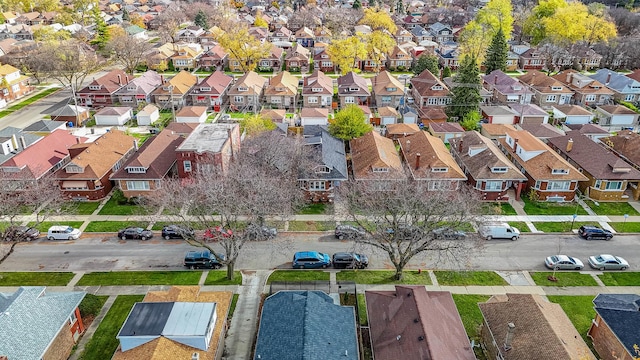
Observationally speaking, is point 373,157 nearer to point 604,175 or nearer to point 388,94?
point 604,175

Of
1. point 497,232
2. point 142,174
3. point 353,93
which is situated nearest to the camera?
point 497,232

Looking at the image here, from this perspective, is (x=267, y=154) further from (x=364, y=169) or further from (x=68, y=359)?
(x=68, y=359)

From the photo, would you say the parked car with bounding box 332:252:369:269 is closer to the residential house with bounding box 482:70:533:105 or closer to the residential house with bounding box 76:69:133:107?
the residential house with bounding box 482:70:533:105

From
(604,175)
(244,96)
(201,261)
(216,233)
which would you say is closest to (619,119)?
(604,175)

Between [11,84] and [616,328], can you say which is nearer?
[616,328]

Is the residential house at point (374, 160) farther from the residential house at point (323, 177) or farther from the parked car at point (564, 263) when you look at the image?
Answer: the parked car at point (564, 263)
